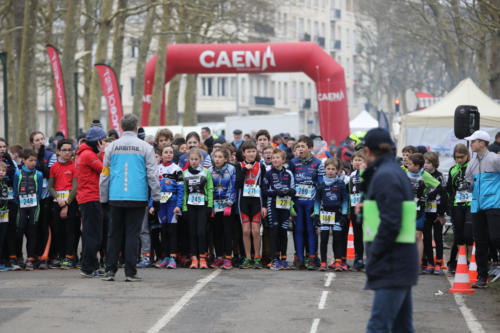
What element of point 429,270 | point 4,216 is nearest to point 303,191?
point 429,270

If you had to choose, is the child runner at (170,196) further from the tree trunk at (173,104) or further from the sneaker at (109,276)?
the tree trunk at (173,104)

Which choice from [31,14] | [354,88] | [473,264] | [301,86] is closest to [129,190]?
[473,264]

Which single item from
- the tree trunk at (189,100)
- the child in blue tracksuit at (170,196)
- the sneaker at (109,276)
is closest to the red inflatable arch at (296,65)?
the tree trunk at (189,100)

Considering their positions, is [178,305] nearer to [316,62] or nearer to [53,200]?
[53,200]

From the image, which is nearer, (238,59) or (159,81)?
(238,59)

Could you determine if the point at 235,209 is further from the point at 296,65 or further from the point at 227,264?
the point at 296,65

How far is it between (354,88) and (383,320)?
4227 inches

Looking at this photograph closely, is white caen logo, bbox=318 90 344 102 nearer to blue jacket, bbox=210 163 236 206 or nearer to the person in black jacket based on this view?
blue jacket, bbox=210 163 236 206

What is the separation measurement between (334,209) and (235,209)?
1425 mm

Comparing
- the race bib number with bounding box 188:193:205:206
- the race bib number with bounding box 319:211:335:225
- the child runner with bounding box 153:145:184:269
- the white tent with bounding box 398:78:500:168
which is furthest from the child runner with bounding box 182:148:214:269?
the white tent with bounding box 398:78:500:168

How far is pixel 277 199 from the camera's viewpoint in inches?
577

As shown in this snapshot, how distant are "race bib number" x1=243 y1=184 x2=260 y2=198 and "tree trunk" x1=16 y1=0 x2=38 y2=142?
47.1 feet

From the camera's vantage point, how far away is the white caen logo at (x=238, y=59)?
30391 millimetres

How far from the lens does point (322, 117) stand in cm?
3030
